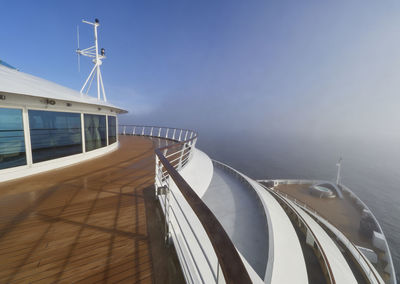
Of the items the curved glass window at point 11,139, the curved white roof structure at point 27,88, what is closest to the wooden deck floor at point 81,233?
the curved glass window at point 11,139

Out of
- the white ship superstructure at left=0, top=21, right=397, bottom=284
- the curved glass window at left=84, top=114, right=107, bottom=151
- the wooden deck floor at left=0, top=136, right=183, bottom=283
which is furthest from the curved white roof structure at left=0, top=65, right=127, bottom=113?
the wooden deck floor at left=0, top=136, right=183, bottom=283

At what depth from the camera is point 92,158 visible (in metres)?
5.37

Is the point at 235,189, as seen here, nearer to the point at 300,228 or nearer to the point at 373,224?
the point at 300,228

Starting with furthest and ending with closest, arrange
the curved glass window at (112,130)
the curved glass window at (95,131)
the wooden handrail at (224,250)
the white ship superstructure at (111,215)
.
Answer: the curved glass window at (112,130) < the curved glass window at (95,131) < the white ship superstructure at (111,215) < the wooden handrail at (224,250)

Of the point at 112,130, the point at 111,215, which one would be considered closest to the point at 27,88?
the point at 112,130

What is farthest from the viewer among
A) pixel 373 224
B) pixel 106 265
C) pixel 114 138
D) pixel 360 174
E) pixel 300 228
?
pixel 360 174

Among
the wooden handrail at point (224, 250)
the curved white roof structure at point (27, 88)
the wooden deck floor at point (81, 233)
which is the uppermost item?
the curved white roof structure at point (27, 88)

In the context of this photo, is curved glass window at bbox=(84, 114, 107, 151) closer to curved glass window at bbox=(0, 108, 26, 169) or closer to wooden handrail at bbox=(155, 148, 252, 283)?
curved glass window at bbox=(0, 108, 26, 169)

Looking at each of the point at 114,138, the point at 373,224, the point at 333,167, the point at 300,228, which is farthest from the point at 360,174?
the point at 114,138

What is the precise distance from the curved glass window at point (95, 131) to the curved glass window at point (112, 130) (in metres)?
0.37

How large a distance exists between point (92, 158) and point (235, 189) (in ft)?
20.6

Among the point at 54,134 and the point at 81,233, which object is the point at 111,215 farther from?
the point at 54,134

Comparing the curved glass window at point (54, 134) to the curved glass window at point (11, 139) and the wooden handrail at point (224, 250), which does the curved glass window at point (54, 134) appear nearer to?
the curved glass window at point (11, 139)

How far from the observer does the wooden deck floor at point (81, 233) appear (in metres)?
1.42
